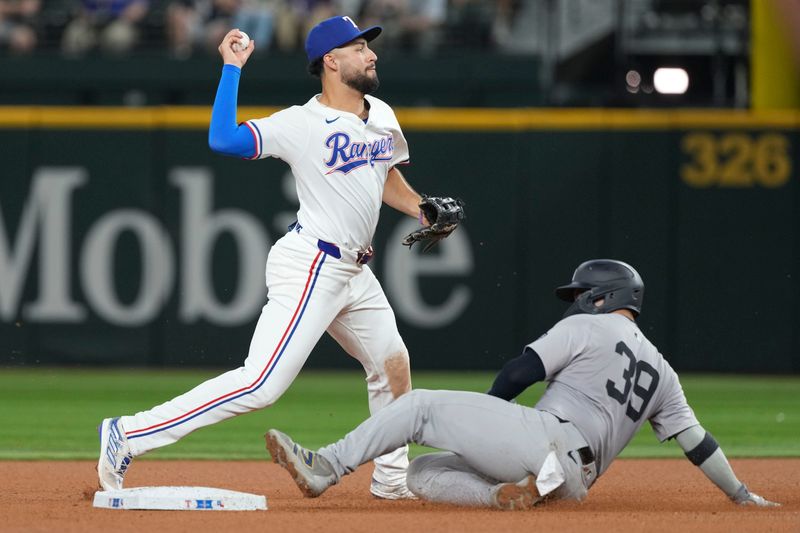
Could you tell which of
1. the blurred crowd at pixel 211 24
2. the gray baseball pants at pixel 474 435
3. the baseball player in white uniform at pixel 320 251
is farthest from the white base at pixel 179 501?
the blurred crowd at pixel 211 24

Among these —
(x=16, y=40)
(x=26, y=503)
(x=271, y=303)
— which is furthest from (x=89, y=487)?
(x=16, y=40)

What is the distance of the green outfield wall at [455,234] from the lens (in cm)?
1266

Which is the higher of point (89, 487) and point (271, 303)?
point (271, 303)

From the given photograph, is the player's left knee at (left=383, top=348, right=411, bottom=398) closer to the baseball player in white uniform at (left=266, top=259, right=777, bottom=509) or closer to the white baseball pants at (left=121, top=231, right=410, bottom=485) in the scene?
the white baseball pants at (left=121, top=231, right=410, bottom=485)

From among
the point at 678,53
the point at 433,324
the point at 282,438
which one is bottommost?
the point at 433,324

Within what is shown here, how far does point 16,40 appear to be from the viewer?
1423 cm

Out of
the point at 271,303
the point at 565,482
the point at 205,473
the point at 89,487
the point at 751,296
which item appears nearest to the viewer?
the point at 565,482

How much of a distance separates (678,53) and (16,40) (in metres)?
6.56

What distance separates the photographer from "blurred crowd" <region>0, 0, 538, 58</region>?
14219 mm

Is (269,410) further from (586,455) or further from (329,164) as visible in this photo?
(586,455)

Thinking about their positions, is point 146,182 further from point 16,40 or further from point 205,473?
point 205,473

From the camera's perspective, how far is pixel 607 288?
18.5 ft

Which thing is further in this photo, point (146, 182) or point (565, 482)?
point (146, 182)

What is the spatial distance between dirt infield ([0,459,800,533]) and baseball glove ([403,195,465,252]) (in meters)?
1.16
